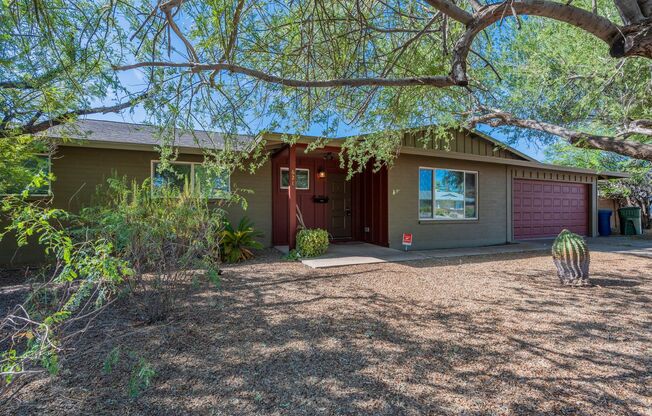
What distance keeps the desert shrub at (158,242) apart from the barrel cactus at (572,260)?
5069 millimetres

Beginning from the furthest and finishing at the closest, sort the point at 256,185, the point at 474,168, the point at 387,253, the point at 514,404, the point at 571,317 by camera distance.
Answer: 1. the point at 474,168
2. the point at 256,185
3. the point at 387,253
4. the point at 571,317
5. the point at 514,404

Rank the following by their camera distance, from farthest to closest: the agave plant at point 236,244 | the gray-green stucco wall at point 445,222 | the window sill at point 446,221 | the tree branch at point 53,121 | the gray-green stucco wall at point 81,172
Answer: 1. the window sill at point 446,221
2. the gray-green stucco wall at point 445,222
3. the agave plant at point 236,244
4. the gray-green stucco wall at point 81,172
5. the tree branch at point 53,121

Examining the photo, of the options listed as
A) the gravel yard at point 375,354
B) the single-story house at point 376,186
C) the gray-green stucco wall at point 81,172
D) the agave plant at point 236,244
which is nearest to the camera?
the gravel yard at point 375,354

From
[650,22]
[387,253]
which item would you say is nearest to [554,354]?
[650,22]

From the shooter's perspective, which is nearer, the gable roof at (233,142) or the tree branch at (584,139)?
the tree branch at (584,139)

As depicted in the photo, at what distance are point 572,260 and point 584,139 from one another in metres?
1.95

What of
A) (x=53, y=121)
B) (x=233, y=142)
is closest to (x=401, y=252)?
(x=233, y=142)

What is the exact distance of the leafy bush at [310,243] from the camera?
23.5ft

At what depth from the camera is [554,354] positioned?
2754 mm

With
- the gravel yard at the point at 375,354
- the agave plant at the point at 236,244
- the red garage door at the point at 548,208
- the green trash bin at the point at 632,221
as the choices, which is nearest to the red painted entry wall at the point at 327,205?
the agave plant at the point at 236,244

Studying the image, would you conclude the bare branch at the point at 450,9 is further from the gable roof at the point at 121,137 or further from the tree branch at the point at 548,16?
the gable roof at the point at 121,137

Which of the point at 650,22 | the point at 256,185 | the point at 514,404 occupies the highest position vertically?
the point at 650,22

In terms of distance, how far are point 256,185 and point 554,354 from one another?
23.3 ft

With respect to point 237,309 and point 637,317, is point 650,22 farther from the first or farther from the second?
point 237,309
